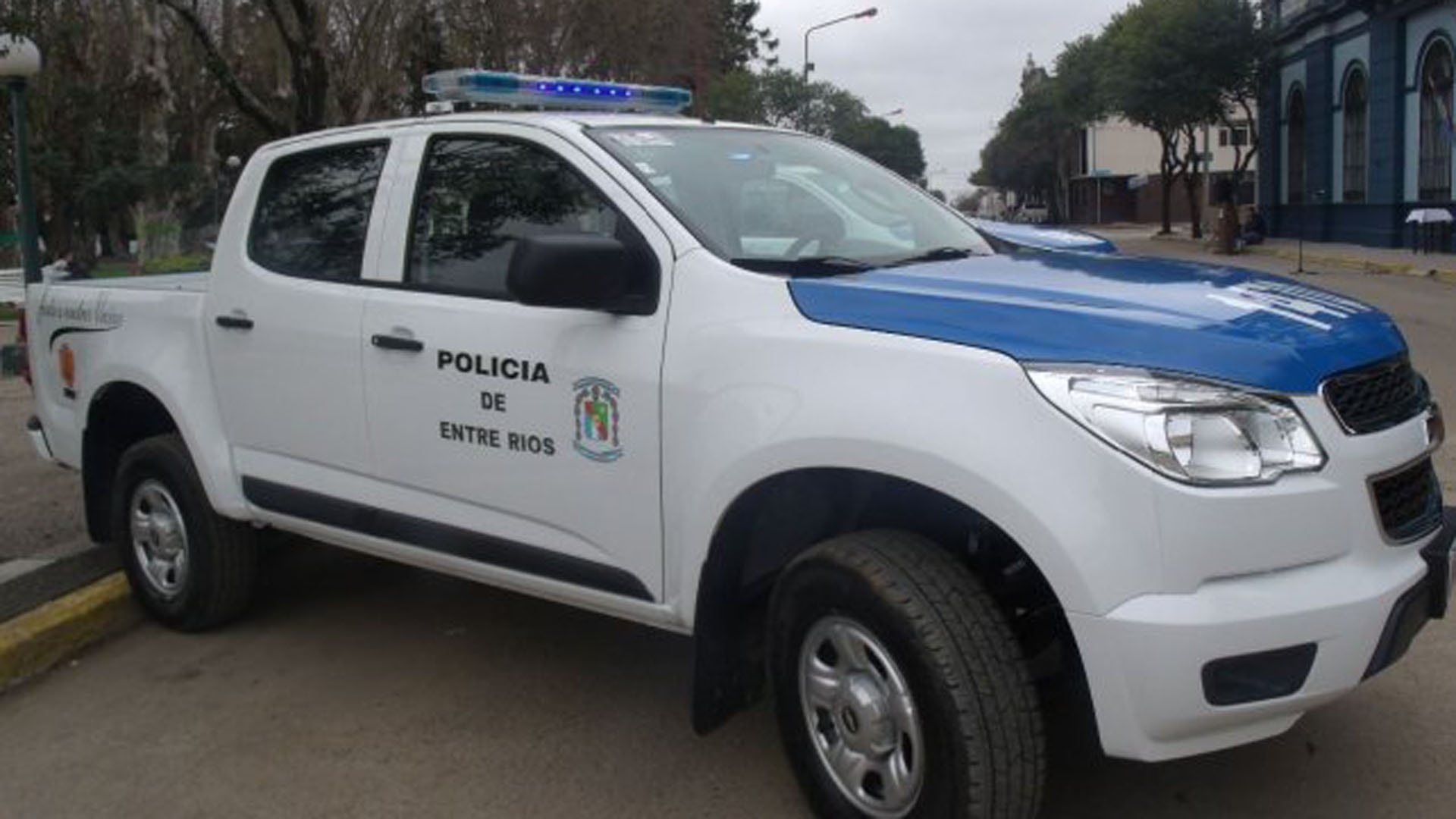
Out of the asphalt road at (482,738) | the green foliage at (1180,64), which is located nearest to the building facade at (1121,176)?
the green foliage at (1180,64)

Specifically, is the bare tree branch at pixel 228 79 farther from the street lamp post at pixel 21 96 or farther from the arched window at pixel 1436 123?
the arched window at pixel 1436 123

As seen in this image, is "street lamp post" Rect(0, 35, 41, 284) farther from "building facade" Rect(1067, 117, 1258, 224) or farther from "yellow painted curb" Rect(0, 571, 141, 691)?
"building facade" Rect(1067, 117, 1258, 224)

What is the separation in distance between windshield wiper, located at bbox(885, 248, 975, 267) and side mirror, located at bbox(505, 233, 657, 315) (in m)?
0.68

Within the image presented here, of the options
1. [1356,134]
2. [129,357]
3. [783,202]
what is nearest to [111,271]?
[129,357]

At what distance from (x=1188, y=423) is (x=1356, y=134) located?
118 ft

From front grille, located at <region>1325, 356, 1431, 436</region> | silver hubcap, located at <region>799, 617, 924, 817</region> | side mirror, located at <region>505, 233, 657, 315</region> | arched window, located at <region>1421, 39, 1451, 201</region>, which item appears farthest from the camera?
arched window, located at <region>1421, 39, 1451, 201</region>

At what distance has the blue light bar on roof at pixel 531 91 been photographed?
4.70m

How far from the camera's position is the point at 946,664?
3.02 m

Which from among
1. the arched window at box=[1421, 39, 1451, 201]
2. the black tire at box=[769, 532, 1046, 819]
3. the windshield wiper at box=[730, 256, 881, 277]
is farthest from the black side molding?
the arched window at box=[1421, 39, 1451, 201]

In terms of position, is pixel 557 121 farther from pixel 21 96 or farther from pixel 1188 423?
pixel 21 96

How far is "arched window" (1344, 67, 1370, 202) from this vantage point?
112 feet

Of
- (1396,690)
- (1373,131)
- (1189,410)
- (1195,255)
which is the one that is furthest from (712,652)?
(1195,255)

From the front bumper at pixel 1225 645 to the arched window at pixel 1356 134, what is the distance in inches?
1352

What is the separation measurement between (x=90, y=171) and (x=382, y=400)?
35506mm
